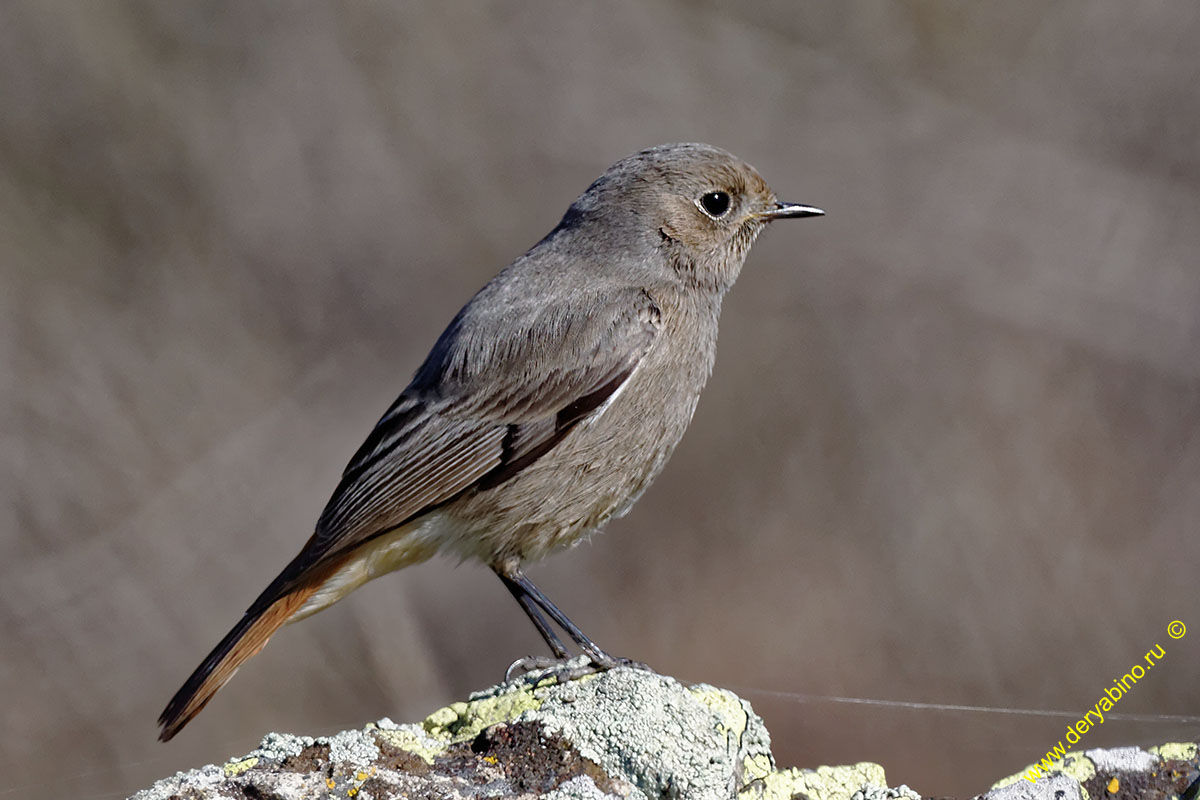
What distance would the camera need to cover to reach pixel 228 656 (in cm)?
356

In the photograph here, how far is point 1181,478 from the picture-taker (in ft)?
19.4

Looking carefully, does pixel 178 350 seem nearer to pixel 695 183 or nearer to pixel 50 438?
pixel 50 438

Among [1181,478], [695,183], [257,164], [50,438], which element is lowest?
[1181,478]

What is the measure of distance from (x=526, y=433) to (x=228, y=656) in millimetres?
1073

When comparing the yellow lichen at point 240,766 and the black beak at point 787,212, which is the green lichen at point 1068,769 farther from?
the black beak at point 787,212

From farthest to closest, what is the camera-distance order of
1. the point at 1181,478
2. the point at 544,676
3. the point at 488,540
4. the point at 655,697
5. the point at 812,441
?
the point at 812,441, the point at 1181,478, the point at 488,540, the point at 544,676, the point at 655,697

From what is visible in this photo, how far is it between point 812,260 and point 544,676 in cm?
390

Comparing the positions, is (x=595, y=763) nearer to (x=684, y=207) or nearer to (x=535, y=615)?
(x=535, y=615)

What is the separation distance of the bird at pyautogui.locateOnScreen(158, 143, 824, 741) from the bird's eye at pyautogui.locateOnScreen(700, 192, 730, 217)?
24cm

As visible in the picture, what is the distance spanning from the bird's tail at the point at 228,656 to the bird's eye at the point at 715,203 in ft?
5.84

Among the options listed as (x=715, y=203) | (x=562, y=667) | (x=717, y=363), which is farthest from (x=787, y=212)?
(x=717, y=363)

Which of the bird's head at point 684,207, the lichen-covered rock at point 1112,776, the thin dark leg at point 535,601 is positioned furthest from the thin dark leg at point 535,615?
the lichen-covered rock at point 1112,776

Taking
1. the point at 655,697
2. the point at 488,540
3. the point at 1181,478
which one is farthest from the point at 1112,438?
the point at 655,697

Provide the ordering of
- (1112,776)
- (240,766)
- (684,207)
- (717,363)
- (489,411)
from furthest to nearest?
(717,363), (684,207), (489,411), (1112,776), (240,766)
